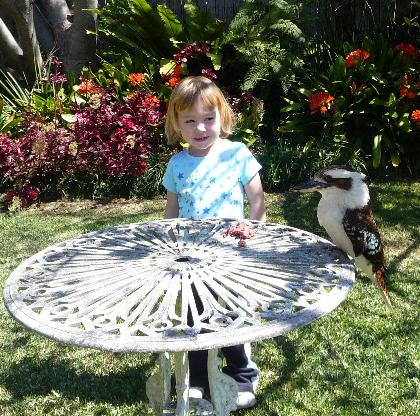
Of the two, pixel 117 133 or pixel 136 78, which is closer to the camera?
pixel 117 133

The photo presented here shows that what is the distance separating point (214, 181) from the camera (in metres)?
2.67

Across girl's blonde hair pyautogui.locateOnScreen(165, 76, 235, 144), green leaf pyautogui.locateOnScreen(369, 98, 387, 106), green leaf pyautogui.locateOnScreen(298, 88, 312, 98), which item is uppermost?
girl's blonde hair pyautogui.locateOnScreen(165, 76, 235, 144)

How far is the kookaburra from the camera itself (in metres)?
2.08

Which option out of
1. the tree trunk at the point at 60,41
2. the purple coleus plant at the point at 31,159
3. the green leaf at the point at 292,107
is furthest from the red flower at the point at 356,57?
the tree trunk at the point at 60,41

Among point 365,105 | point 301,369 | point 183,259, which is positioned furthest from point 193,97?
point 365,105

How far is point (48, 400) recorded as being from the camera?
9.21 ft

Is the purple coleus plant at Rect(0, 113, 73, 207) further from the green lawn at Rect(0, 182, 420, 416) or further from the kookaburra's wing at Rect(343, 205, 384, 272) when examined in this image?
the kookaburra's wing at Rect(343, 205, 384, 272)

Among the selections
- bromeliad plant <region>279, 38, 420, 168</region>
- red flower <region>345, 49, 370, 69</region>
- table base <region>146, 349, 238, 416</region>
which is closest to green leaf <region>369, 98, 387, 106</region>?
bromeliad plant <region>279, 38, 420, 168</region>

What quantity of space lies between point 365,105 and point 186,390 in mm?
5096

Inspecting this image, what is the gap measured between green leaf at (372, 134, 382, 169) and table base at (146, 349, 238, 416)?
14.0 ft

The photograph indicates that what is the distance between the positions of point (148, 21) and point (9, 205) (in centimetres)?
316

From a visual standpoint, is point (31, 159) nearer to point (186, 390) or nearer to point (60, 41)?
point (60, 41)

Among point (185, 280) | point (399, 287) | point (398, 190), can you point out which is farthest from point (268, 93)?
point (185, 280)

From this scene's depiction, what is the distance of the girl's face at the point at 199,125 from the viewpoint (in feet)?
8.20
